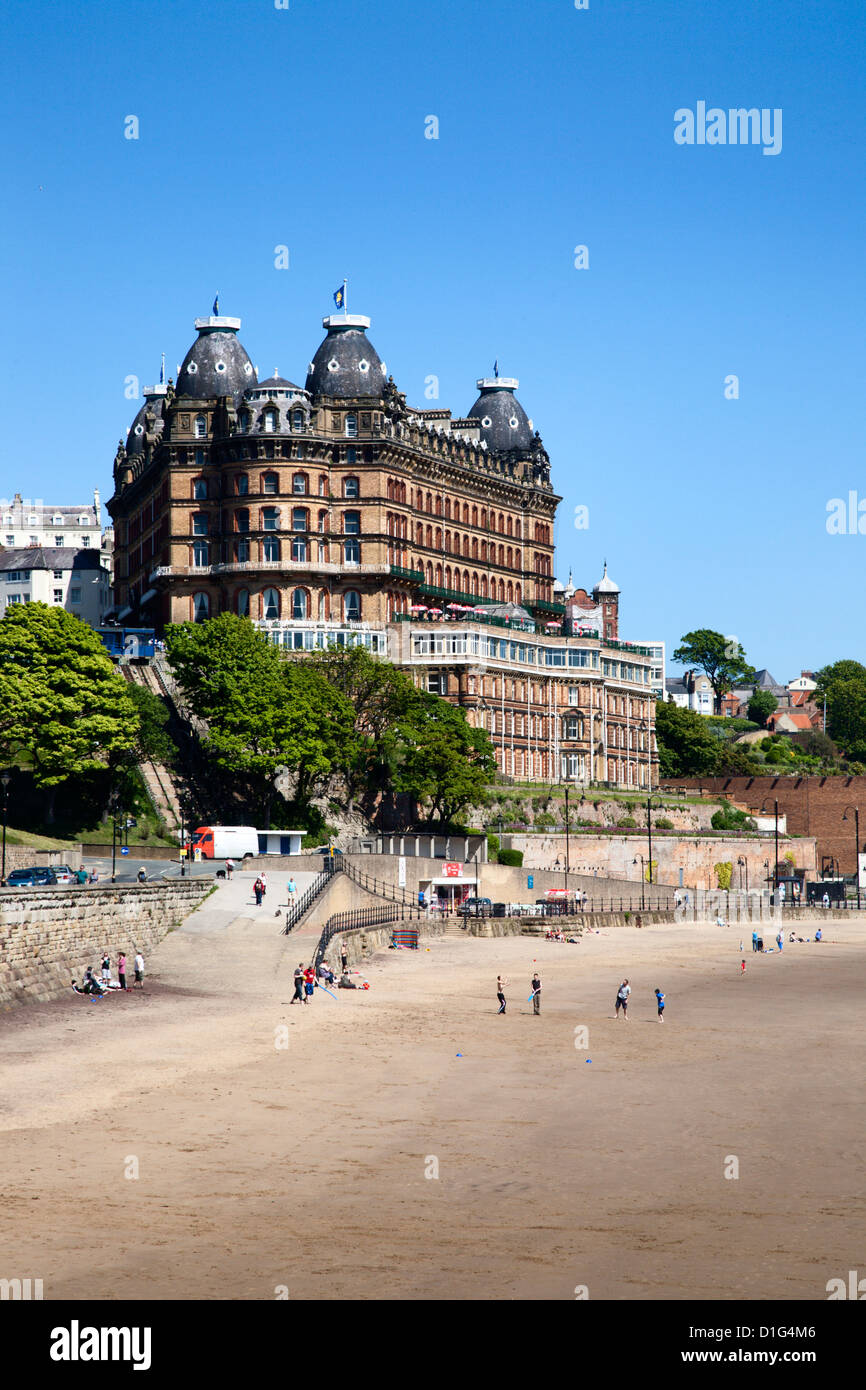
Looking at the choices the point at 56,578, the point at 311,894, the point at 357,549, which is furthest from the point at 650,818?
the point at 56,578

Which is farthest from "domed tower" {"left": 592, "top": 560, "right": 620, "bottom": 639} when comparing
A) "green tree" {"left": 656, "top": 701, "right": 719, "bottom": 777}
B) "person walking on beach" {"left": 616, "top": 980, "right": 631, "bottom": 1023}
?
"person walking on beach" {"left": 616, "top": 980, "right": 631, "bottom": 1023}

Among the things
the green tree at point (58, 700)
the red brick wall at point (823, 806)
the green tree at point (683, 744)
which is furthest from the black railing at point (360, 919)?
the green tree at point (683, 744)

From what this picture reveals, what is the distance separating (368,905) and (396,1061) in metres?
41.1

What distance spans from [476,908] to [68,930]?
4020 cm

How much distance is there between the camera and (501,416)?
16050cm

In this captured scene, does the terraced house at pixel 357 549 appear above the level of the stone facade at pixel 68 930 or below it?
above

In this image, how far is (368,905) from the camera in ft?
297

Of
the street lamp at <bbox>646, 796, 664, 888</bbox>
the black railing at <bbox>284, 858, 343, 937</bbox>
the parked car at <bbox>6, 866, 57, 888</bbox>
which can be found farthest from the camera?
the street lamp at <bbox>646, 796, 664, 888</bbox>

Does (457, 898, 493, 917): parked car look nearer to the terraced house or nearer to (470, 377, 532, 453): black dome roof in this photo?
the terraced house

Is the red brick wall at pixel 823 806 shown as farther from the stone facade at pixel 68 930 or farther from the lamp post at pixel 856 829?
the stone facade at pixel 68 930

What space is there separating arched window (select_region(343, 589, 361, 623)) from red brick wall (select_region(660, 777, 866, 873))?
1384 inches

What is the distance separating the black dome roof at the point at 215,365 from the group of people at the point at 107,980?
78.9 meters

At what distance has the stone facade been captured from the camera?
56156 millimetres

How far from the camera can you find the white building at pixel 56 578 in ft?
609
